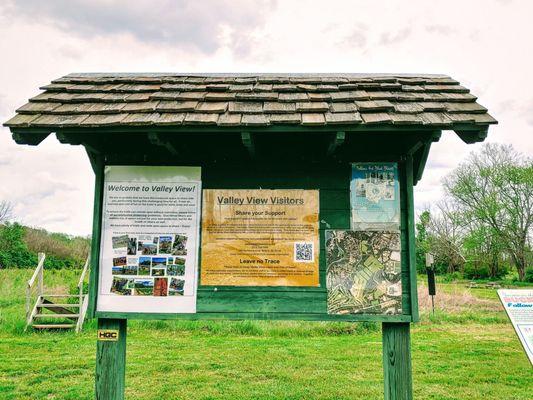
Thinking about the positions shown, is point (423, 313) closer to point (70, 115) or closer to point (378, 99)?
point (378, 99)

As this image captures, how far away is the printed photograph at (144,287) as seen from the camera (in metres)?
4.24

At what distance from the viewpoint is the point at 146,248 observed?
14.1ft

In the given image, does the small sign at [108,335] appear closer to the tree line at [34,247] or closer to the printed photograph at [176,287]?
the printed photograph at [176,287]

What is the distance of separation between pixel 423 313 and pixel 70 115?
13108 millimetres

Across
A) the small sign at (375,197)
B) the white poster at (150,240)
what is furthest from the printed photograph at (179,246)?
the small sign at (375,197)

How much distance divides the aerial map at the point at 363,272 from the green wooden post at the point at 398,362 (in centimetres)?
27

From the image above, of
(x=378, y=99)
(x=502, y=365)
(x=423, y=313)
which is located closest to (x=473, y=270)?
(x=423, y=313)

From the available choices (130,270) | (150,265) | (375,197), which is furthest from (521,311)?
(130,270)

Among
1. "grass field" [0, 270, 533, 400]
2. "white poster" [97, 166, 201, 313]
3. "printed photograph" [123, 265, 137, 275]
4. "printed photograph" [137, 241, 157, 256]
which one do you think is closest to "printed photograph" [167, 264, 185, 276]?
"white poster" [97, 166, 201, 313]

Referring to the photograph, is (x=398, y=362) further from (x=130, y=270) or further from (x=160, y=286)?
(x=130, y=270)

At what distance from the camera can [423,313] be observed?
46.3ft

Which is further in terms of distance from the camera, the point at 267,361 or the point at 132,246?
the point at 267,361

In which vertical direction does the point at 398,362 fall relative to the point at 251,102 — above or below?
below

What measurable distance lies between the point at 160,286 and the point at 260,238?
111 centimetres
